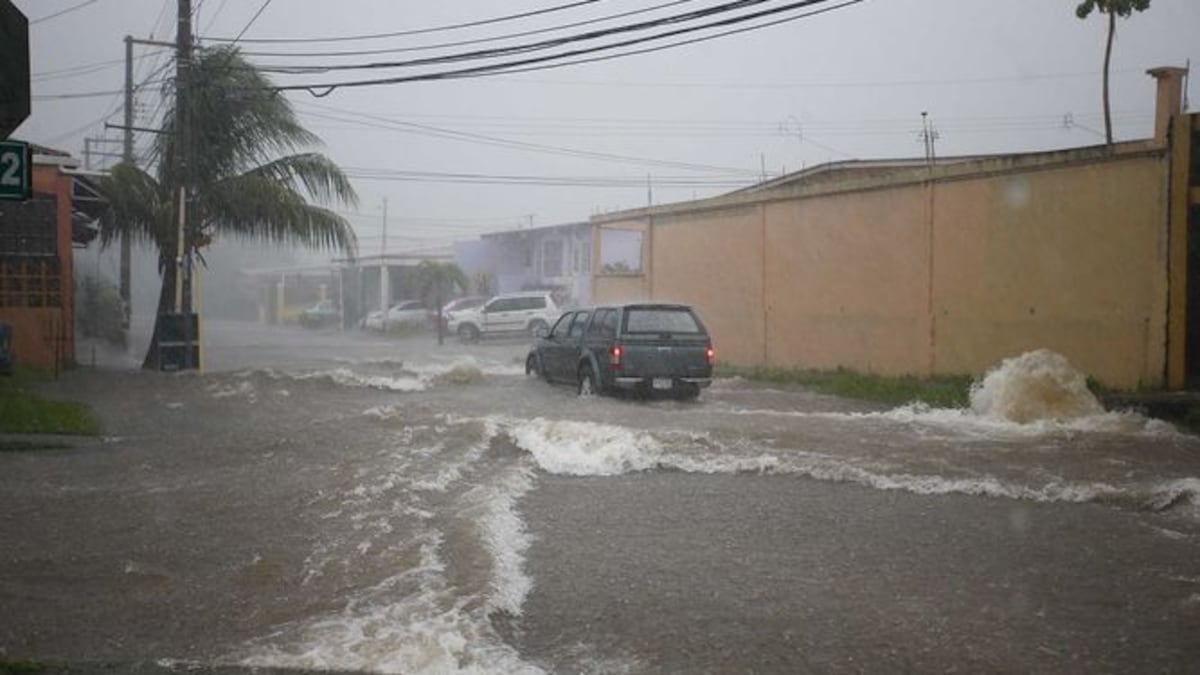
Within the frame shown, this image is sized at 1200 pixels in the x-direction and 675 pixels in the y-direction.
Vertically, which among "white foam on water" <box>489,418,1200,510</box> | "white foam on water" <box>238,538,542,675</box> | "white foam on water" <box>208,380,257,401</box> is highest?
"white foam on water" <box>489,418,1200,510</box>

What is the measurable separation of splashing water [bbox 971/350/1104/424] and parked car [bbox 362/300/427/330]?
105 ft

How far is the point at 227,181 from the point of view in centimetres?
2255

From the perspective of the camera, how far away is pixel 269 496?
29.4 ft

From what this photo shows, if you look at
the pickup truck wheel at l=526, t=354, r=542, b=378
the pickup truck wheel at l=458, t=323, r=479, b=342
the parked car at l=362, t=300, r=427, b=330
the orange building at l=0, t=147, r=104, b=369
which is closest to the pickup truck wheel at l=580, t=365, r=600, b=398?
the pickup truck wheel at l=526, t=354, r=542, b=378

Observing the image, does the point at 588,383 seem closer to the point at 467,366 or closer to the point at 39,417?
the point at 467,366

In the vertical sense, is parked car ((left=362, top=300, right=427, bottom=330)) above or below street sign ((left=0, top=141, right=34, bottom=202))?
below

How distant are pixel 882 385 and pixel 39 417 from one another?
1245 cm

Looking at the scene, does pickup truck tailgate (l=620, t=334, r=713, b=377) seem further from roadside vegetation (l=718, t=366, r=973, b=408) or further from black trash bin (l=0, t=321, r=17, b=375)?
black trash bin (l=0, t=321, r=17, b=375)

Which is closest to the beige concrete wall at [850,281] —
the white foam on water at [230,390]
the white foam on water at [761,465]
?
the white foam on water at [761,465]

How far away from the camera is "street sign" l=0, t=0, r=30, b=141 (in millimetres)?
6820

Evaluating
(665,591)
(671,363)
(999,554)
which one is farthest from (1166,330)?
(665,591)

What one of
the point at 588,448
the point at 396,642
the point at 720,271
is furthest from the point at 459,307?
the point at 396,642

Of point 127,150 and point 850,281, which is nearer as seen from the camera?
point 850,281

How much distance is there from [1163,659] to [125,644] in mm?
5148
